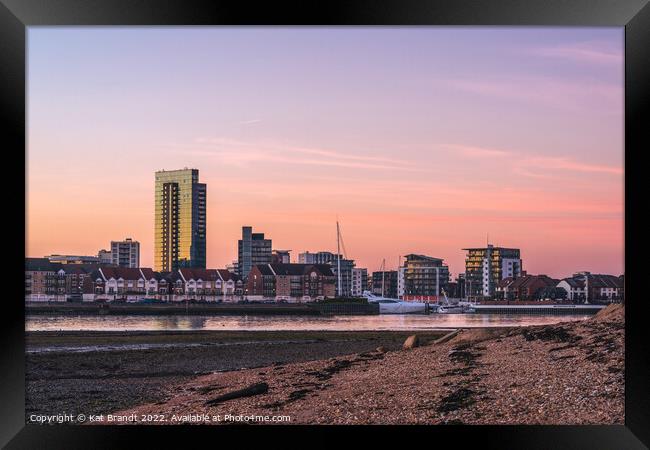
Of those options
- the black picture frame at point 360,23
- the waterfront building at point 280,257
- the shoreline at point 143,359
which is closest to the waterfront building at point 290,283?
the waterfront building at point 280,257

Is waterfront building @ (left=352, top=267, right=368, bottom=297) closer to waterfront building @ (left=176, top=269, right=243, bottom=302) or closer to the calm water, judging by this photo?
waterfront building @ (left=176, top=269, right=243, bottom=302)

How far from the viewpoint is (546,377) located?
1587cm

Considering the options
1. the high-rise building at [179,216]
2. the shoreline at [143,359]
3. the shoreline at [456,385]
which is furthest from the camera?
the high-rise building at [179,216]

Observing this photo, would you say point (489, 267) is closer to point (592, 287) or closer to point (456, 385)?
point (592, 287)

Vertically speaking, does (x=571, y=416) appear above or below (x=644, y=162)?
below

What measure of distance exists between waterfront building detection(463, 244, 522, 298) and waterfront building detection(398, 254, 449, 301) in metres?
3.37

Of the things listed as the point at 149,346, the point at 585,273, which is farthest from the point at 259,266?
the point at 149,346

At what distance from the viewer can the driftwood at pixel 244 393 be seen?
17344 millimetres

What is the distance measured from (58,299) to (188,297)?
44.6 feet

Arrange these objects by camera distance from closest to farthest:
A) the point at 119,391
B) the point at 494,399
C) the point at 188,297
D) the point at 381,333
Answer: the point at 494,399, the point at 119,391, the point at 381,333, the point at 188,297

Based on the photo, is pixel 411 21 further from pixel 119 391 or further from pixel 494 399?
pixel 119 391

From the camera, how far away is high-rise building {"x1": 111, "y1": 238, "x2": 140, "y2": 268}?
89.4 metres

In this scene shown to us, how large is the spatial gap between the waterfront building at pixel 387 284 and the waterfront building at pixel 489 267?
436 inches

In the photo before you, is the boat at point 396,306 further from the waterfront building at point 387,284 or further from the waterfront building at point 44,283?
the waterfront building at point 44,283
